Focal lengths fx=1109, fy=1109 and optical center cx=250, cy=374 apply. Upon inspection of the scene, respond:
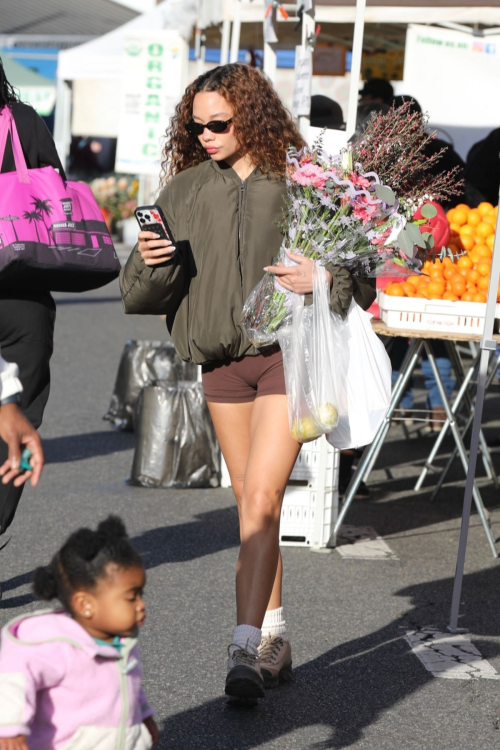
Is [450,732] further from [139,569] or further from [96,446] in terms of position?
[96,446]

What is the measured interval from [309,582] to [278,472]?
1.55 meters

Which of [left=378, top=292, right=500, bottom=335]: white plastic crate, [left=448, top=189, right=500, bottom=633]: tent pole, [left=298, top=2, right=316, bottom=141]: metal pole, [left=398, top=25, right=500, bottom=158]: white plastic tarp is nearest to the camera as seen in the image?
[left=448, top=189, right=500, bottom=633]: tent pole

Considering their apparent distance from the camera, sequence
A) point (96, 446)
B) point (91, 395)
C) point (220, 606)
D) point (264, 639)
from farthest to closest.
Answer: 1. point (91, 395)
2. point (96, 446)
3. point (220, 606)
4. point (264, 639)

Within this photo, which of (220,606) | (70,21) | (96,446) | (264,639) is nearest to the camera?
(264,639)

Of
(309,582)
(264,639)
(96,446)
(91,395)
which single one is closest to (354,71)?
(309,582)

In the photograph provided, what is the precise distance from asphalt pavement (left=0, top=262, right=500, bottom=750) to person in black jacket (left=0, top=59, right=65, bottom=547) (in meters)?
0.96

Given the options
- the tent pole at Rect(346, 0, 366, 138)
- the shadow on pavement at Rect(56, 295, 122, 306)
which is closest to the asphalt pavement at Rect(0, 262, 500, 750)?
the tent pole at Rect(346, 0, 366, 138)

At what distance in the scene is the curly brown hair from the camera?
12.0 feet

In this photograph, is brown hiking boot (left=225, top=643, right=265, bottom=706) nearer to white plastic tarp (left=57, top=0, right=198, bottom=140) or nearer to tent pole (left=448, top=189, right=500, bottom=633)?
tent pole (left=448, top=189, right=500, bottom=633)

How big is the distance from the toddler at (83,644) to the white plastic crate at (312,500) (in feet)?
10.5

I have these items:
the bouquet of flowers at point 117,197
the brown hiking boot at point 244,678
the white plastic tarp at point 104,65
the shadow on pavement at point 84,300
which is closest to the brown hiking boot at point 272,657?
the brown hiking boot at point 244,678

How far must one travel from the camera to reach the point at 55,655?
7.55ft

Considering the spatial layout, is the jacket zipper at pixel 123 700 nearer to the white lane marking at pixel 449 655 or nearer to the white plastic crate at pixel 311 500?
the white lane marking at pixel 449 655

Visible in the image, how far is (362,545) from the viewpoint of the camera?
5.66 metres
